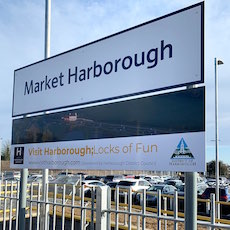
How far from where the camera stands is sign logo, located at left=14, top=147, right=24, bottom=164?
5.59 meters

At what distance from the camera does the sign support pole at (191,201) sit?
309 cm

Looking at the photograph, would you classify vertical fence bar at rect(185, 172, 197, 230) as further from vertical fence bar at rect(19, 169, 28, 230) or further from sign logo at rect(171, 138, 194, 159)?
vertical fence bar at rect(19, 169, 28, 230)

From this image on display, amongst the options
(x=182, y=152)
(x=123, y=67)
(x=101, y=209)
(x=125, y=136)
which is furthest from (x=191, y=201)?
(x=123, y=67)

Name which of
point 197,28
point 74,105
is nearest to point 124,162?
point 74,105

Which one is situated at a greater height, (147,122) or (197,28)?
(197,28)

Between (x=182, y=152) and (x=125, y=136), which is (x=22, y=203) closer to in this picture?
(x=125, y=136)

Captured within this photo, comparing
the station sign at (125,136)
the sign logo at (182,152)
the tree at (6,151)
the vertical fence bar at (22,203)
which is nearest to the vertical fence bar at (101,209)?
the station sign at (125,136)

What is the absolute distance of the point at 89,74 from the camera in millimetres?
4547

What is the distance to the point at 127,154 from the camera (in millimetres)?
3852

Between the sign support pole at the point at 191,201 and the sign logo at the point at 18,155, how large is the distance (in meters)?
3.19

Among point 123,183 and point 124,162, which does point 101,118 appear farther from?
point 123,183

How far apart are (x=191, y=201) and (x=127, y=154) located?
0.98m

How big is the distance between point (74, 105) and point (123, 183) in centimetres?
2107

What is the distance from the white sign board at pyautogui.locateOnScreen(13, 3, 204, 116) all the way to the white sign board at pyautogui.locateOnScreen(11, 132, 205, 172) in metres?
0.53
